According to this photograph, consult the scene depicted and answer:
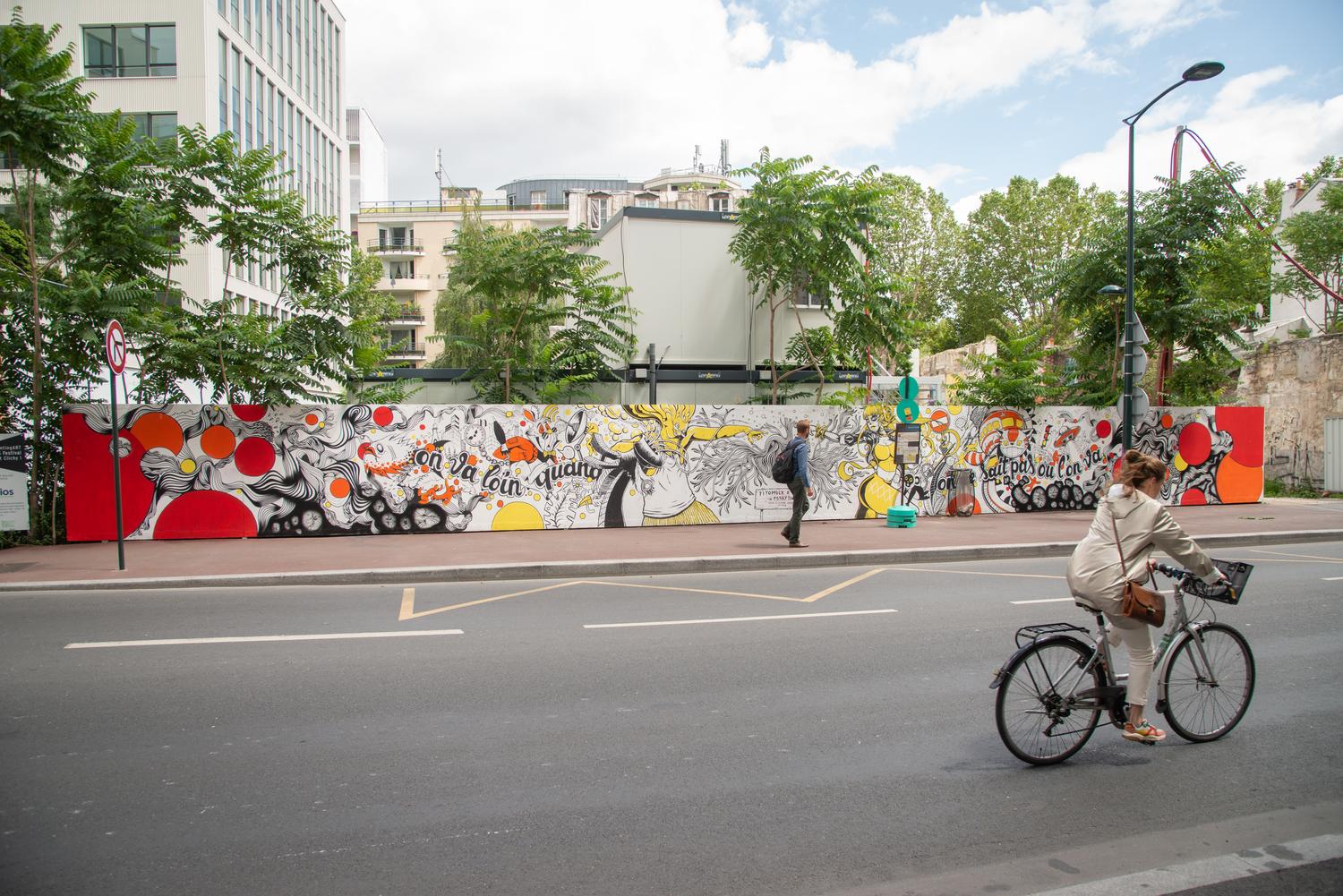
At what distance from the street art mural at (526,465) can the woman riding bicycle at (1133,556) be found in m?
10.2

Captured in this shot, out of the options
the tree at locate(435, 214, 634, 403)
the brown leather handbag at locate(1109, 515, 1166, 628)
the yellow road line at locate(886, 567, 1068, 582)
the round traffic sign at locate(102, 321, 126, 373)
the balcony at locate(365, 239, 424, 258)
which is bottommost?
the yellow road line at locate(886, 567, 1068, 582)

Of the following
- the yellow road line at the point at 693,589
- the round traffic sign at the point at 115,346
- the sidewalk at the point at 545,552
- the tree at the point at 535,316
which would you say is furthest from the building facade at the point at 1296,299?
the round traffic sign at the point at 115,346

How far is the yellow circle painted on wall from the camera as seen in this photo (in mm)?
13992

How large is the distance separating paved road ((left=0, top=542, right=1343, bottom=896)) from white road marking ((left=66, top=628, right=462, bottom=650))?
0.29 ft

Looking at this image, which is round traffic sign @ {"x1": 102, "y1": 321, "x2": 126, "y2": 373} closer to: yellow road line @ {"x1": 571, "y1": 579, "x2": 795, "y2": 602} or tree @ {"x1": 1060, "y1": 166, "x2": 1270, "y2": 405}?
yellow road line @ {"x1": 571, "y1": 579, "x2": 795, "y2": 602}

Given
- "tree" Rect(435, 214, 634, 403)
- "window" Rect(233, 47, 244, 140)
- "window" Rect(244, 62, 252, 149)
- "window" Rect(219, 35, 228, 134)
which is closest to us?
"tree" Rect(435, 214, 634, 403)

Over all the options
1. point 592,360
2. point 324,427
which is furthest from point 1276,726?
point 592,360

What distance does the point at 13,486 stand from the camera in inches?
453

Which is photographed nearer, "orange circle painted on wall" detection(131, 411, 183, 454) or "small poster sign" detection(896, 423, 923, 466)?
"orange circle painted on wall" detection(131, 411, 183, 454)

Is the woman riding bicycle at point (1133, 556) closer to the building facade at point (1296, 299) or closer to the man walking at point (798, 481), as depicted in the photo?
the man walking at point (798, 481)

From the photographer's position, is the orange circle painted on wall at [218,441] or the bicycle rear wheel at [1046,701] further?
the orange circle painted on wall at [218,441]

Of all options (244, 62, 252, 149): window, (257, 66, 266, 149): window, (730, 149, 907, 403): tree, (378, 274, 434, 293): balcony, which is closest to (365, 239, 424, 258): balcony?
(378, 274, 434, 293): balcony

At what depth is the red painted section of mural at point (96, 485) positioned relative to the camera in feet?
40.5

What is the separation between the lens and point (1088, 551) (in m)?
4.64
